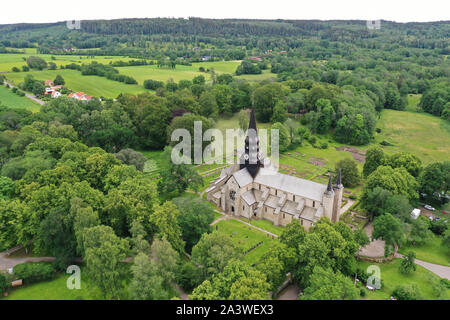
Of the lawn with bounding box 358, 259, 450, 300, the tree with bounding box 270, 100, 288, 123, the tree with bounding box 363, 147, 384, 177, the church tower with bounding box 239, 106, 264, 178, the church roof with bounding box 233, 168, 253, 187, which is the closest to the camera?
the lawn with bounding box 358, 259, 450, 300

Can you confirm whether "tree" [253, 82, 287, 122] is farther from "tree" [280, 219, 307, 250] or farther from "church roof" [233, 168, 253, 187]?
"tree" [280, 219, 307, 250]

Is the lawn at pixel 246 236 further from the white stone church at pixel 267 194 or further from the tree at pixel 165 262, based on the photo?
the tree at pixel 165 262

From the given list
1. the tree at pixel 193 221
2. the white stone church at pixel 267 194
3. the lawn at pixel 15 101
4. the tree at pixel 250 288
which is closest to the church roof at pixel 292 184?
the white stone church at pixel 267 194

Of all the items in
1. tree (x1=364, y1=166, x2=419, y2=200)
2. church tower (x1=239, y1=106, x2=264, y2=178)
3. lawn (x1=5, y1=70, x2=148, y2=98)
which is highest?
lawn (x1=5, y1=70, x2=148, y2=98)

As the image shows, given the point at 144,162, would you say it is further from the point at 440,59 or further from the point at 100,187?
the point at 440,59

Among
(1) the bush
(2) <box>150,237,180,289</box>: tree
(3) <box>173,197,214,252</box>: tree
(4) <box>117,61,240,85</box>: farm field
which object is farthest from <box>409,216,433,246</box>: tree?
(4) <box>117,61,240,85</box>: farm field

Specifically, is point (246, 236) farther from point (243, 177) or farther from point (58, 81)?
point (58, 81)

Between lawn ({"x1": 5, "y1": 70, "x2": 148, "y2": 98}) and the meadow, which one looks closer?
lawn ({"x1": 5, "y1": 70, "x2": 148, "y2": 98})
